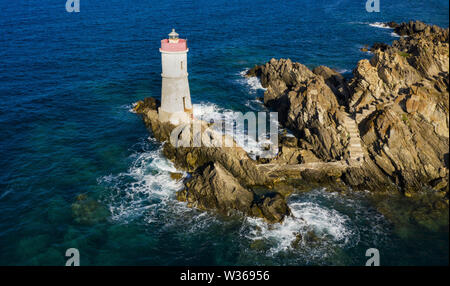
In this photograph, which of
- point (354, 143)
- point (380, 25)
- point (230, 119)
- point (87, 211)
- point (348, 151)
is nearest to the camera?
point (87, 211)

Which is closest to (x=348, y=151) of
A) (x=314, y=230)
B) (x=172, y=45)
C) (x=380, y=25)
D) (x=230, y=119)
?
(x=314, y=230)

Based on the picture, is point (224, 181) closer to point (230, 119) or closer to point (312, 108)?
point (312, 108)

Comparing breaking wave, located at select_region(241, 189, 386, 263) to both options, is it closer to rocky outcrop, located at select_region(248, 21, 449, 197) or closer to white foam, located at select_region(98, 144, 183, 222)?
rocky outcrop, located at select_region(248, 21, 449, 197)

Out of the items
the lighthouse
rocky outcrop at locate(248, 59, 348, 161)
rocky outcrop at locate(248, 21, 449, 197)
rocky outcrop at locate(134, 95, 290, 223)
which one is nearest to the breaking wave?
rocky outcrop at locate(134, 95, 290, 223)

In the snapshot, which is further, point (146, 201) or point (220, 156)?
point (220, 156)

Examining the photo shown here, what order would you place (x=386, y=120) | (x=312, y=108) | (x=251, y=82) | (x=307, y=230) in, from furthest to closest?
(x=251, y=82), (x=312, y=108), (x=386, y=120), (x=307, y=230)
